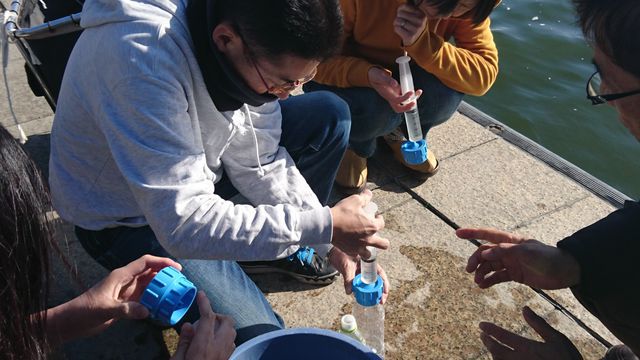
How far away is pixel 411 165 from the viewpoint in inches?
124

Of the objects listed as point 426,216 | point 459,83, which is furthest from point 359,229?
point 459,83

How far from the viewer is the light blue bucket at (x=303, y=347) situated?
5.13 ft

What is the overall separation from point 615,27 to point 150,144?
1.41m

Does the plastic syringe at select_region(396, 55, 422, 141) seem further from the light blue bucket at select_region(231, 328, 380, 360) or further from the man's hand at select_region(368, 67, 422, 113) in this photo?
the light blue bucket at select_region(231, 328, 380, 360)

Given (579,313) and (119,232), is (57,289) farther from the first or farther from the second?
(579,313)

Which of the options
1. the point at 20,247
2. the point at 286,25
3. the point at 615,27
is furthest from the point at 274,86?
the point at 615,27

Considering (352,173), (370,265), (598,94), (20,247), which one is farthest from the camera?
(352,173)

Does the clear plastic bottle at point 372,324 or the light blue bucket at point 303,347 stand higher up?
the light blue bucket at point 303,347

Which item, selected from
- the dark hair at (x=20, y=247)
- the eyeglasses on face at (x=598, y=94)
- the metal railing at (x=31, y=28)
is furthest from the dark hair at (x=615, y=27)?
the metal railing at (x=31, y=28)

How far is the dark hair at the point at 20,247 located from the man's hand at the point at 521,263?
4.99 ft

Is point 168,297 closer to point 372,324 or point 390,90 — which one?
point 372,324

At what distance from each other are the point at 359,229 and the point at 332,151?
732mm

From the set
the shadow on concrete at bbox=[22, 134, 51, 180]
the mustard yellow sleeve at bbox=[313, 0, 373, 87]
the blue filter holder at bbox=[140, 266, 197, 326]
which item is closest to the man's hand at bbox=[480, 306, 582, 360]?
the blue filter holder at bbox=[140, 266, 197, 326]

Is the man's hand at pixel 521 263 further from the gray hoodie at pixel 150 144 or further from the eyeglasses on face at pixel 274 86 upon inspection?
the eyeglasses on face at pixel 274 86
